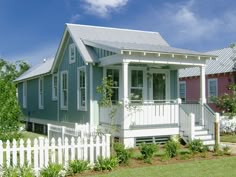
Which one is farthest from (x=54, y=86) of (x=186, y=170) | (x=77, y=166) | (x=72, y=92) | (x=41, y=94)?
(x=186, y=170)

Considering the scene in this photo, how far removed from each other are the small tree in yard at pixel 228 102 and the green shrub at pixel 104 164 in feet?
41.4

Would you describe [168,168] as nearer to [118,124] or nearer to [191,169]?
[191,169]

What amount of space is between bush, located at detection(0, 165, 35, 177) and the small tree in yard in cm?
1493

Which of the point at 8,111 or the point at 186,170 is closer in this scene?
the point at 186,170

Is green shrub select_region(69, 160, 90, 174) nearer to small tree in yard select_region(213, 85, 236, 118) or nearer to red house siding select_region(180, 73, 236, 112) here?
small tree in yard select_region(213, 85, 236, 118)

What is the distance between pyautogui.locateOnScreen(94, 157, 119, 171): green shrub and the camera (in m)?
9.73

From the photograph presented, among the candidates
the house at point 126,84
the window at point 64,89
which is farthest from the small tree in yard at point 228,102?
the window at point 64,89

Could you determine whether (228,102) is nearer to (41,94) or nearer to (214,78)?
(214,78)

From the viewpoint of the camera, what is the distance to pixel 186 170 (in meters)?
9.55

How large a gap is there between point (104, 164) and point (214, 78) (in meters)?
18.0

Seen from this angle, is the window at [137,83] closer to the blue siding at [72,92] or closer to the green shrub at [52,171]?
the blue siding at [72,92]

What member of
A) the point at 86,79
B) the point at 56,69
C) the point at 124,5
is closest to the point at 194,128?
the point at 86,79

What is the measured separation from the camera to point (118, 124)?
14445 mm

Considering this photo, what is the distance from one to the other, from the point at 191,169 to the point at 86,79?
8.53m
